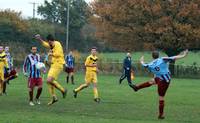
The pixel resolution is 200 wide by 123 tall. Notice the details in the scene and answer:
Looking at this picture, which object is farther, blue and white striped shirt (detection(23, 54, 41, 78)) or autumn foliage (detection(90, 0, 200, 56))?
autumn foliage (detection(90, 0, 200, 56))

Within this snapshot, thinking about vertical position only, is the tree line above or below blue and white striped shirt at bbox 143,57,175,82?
above

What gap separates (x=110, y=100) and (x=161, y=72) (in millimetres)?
7223

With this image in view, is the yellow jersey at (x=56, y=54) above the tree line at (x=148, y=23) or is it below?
below

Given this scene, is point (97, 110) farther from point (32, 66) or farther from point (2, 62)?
point (2, 62)

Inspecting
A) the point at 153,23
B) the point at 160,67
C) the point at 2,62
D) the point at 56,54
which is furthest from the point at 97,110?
the point at 153,23

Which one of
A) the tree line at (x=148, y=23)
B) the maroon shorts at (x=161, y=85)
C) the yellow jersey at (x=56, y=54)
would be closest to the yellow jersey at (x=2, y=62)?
the yellow jersey at (x=56, y=54)

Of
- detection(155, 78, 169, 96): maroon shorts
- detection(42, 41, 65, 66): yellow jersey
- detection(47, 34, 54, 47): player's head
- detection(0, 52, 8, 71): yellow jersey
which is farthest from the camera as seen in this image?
detection(0, 52, 8, 71): yellow jersey

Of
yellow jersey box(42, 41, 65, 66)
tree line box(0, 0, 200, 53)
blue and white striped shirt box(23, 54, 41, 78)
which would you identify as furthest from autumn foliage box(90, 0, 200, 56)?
yellow jersey box(42, 41, 65, 66)

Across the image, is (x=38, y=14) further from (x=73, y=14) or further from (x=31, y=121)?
(x=31, y=121)

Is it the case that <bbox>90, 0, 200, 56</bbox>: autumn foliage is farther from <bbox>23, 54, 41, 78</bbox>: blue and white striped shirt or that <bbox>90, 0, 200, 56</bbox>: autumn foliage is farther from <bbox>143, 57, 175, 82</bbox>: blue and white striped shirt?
<bbox>143, 57, 175, 82</bbox>: blue and white striped shirt

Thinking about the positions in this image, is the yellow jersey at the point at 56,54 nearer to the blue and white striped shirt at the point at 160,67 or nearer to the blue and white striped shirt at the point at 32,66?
the blue and white striped shirt at the point at 32,66

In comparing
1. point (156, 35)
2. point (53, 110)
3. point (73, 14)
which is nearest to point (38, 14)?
point (73, 14)

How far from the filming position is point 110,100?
25.1 metres

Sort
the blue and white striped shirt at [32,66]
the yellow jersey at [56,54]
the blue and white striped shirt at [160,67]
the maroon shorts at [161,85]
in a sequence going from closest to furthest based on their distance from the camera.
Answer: the blue and white striped shirt at [160,67] → the maroon shorts at [161,85] → the yellow jersey at [56,54] → the blue and white striped shirt at [32,66]
